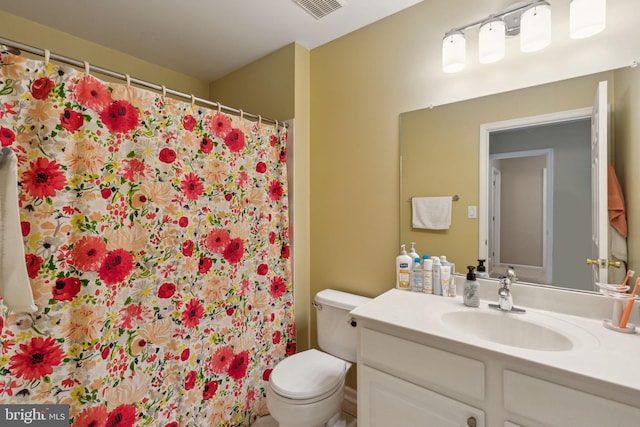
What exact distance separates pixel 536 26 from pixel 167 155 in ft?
5.65

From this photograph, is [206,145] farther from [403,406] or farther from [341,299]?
[403,406]

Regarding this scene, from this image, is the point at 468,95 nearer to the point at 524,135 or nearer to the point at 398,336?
the point at 524,135

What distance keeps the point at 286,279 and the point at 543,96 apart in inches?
66.1

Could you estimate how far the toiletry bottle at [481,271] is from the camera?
1.36 m

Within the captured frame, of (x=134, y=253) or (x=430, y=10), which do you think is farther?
(x=430, y=10)

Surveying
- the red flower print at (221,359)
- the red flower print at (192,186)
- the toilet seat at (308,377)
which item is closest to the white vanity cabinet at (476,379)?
the toilet seat at (308,377)

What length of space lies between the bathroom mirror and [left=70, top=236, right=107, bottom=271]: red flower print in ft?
4.78

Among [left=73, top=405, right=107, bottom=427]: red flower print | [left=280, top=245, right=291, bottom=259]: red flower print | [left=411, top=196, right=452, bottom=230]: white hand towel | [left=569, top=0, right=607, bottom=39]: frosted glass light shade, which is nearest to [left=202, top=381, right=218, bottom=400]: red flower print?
[left=73, top=405, right=107, bottom=427]: red flower print

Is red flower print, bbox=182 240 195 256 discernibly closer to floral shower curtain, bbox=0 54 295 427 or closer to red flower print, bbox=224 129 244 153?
floral shower curtain, bbox=0 54 295 427

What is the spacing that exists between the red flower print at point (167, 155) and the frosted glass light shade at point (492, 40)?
60.8 inches

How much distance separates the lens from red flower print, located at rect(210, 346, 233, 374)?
1.55 metres

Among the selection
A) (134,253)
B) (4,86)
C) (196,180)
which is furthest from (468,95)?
(4,86)

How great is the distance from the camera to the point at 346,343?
1647mm

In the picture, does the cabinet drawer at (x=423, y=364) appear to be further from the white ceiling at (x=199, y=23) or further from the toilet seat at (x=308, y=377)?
the white ceiling at (x=199, y=23)
